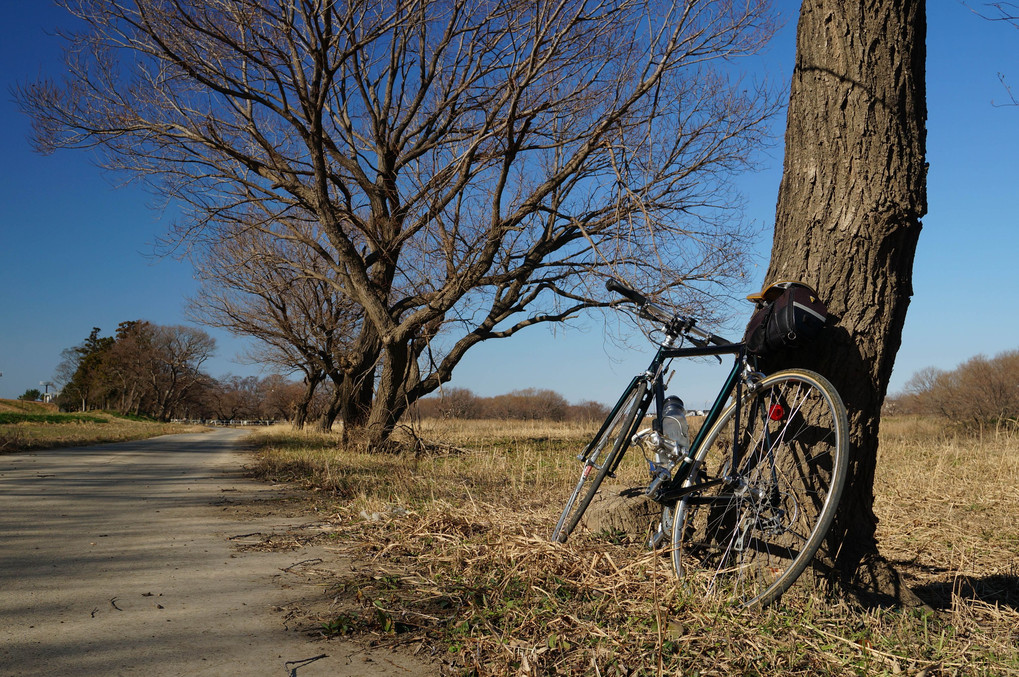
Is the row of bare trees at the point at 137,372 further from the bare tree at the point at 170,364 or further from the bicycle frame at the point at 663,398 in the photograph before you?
the bicycle frame at the point at 663,398

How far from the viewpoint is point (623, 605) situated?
2486mm

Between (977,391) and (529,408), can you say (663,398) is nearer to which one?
(977,391)

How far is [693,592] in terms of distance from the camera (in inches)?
103

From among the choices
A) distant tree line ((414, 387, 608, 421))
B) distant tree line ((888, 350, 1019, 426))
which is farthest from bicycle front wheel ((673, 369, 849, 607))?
distant tree line ((414, 387, 608, 421))

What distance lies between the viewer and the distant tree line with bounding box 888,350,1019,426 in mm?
12812

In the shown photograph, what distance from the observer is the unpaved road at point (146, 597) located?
216cm

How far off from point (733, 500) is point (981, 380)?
45.4 ft

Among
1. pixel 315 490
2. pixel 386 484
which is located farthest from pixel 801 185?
pixel 315 490

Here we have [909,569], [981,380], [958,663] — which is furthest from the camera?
[981,380]

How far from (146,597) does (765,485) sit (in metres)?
2.84

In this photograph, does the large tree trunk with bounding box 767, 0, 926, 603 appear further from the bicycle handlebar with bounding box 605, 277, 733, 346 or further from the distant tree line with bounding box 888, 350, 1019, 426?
the distant tree line with bounding box 888, 350, 1019, 426

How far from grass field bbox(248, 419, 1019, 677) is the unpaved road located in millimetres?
295

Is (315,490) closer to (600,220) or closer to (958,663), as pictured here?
(958,663)

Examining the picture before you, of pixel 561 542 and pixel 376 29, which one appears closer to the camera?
pixel 561 542
